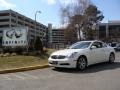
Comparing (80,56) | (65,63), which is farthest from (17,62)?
(80,56)

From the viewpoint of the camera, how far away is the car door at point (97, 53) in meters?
13.5

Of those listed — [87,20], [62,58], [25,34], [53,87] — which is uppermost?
[87,20]

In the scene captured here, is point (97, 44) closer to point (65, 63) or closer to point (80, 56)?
point (80, 56)

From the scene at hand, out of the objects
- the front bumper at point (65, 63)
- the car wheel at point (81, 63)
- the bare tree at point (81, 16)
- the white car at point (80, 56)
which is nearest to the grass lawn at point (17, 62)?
the white car at point (80, 56)

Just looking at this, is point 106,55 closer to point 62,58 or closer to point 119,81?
point 62,58

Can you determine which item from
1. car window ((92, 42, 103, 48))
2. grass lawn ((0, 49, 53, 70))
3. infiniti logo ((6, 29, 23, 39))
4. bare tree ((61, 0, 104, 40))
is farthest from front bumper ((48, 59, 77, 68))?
bare tree ((61, 0, 104, 40))

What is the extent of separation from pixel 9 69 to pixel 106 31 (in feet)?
328

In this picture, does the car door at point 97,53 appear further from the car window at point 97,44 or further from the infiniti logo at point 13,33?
the infiniti logo at point 13,33

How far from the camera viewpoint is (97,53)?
45.6 feet

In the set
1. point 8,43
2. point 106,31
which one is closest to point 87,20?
point 8,43

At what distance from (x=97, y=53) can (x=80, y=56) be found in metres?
1.70

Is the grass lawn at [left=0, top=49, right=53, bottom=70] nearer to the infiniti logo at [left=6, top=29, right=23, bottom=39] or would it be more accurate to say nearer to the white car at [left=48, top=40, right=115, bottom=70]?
the white car at [left=48, top=40, right=115, bottom=70]

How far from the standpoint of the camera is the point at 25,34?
76.6 ft

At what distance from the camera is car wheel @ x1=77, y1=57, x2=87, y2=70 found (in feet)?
40.9
